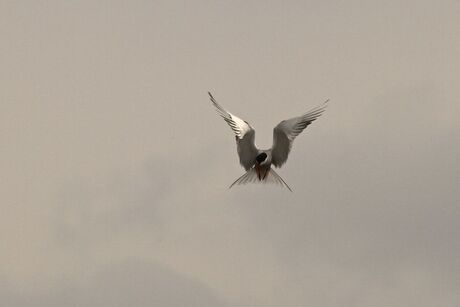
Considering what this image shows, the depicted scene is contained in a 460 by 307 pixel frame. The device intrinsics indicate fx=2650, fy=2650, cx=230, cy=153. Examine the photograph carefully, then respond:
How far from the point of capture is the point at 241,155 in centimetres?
12200

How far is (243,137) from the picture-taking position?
12131 centimetres

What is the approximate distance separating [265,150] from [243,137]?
151 cm

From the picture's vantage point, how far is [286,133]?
121438 millimetres

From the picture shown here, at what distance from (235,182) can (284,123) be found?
11.6ft

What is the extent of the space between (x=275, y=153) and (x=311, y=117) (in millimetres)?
2543

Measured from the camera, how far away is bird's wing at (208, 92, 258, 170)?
397 feet

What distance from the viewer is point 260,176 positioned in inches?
4766

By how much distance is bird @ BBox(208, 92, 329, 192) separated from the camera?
121000 mm

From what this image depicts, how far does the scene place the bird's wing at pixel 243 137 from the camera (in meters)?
121

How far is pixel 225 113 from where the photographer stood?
121125 millimetres

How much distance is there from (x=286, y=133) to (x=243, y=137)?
1.98m

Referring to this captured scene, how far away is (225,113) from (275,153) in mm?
3066

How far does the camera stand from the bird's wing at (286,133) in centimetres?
12106

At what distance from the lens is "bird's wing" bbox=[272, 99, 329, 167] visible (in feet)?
397
